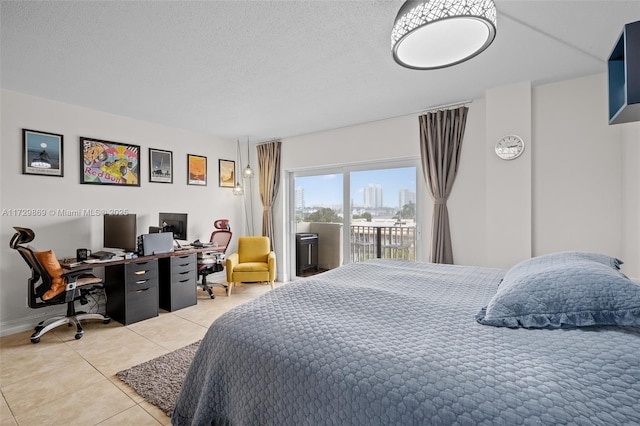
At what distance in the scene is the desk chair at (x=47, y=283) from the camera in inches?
111

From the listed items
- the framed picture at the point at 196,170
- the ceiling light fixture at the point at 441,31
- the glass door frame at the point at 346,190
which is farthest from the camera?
the framed picture at the point at 196,170

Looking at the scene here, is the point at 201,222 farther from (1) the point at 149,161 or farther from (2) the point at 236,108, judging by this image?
(2) the point at 236,108

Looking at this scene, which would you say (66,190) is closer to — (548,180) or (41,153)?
(41,153)

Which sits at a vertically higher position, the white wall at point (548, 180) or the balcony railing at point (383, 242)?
the white wall at point (548, 180)

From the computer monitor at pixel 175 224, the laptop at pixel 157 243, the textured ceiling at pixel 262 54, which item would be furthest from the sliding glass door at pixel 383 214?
the laptop at pixel 157 243

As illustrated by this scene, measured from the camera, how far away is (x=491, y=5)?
4.58 feet

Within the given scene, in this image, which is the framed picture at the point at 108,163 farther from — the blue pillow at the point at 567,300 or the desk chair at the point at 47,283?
the blue pillow at the point at 567,300

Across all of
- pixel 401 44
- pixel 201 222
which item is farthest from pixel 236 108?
pixel 401 44

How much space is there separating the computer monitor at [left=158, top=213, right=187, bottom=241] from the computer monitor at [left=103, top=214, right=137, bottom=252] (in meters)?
0.62

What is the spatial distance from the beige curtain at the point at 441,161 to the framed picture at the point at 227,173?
3478mm

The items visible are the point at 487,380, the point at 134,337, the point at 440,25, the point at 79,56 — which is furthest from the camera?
the point at 134,337

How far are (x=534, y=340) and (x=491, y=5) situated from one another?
151 centimetres

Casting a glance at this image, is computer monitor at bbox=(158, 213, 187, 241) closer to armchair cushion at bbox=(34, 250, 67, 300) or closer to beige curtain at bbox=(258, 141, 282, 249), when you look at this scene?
armchair cushion at bbox=(34, 250, 67, 300)

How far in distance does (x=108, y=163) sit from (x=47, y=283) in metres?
1.71
